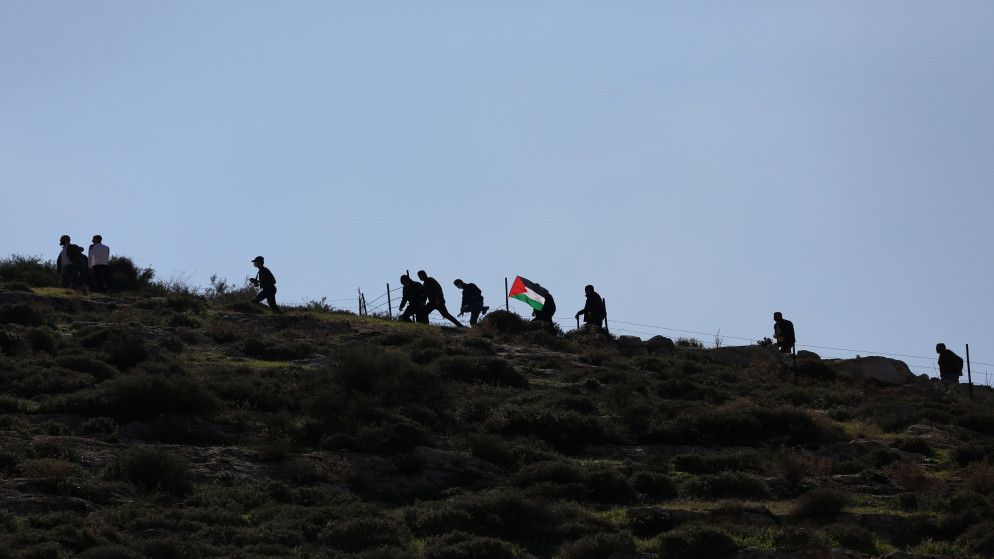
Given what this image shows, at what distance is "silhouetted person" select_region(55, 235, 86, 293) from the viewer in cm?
3459

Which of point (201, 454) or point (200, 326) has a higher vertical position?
point (200, 326)

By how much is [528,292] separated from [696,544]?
22194 mm

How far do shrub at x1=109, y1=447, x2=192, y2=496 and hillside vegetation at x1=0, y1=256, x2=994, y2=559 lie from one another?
0.04 metres

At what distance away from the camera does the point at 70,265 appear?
3525 cm

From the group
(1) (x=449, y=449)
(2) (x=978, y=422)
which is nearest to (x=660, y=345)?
(2) (x=978, y=422)

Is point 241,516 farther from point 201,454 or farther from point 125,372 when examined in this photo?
point 125,372

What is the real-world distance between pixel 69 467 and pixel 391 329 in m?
16.2

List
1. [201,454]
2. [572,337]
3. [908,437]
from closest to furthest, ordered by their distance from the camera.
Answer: [201,454] → [908,437] → [572,337]

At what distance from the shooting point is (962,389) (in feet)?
105

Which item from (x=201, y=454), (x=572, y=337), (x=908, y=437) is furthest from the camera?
(x=572, y=337)

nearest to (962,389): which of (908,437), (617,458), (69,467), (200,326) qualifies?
(908,437)

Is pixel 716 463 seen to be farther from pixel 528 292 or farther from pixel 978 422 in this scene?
pixel 528 292

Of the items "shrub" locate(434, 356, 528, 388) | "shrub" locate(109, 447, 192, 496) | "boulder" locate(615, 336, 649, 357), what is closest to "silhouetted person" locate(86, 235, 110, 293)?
"shrub" locate(434, 356, 528, 388)

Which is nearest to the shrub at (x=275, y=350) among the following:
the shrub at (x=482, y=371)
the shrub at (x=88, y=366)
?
the shrub at (x=482, y=371)
